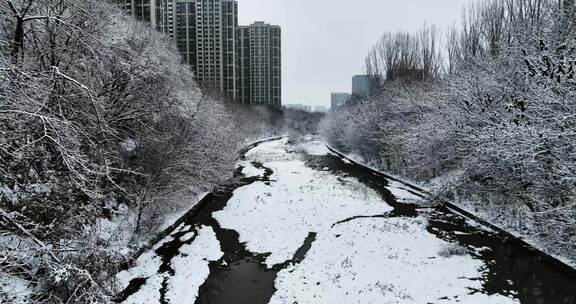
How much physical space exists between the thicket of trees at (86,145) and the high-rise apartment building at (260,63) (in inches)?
3919

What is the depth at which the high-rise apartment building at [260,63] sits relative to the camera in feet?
417

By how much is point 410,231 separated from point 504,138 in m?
6.10

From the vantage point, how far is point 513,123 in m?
14.9

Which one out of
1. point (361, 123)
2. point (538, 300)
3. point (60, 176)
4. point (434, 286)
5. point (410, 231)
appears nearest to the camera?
point (60, 176)

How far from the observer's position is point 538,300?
440 inches

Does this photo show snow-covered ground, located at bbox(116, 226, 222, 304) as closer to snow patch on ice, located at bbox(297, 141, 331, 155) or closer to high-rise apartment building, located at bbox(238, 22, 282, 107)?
snow patch on ice, located at bbox(297, 141, 331, 155)

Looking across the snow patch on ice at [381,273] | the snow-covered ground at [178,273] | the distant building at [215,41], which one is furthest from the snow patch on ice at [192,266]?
the distant building at [215,41]

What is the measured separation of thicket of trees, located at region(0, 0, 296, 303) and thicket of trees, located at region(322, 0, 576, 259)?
11379mm

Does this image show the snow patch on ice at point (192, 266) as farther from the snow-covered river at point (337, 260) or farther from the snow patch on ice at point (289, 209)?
the snow patch on ice at point (289, 209)

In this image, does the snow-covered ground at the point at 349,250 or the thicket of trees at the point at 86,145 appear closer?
the thicket of trees at the point at 86,145

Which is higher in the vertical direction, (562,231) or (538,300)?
(562,231)

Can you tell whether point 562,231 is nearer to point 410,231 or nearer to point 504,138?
point 504,138

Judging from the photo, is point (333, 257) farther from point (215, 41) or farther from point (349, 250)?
point (215, 41)

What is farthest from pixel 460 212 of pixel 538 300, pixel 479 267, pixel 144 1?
pixel 144 1
